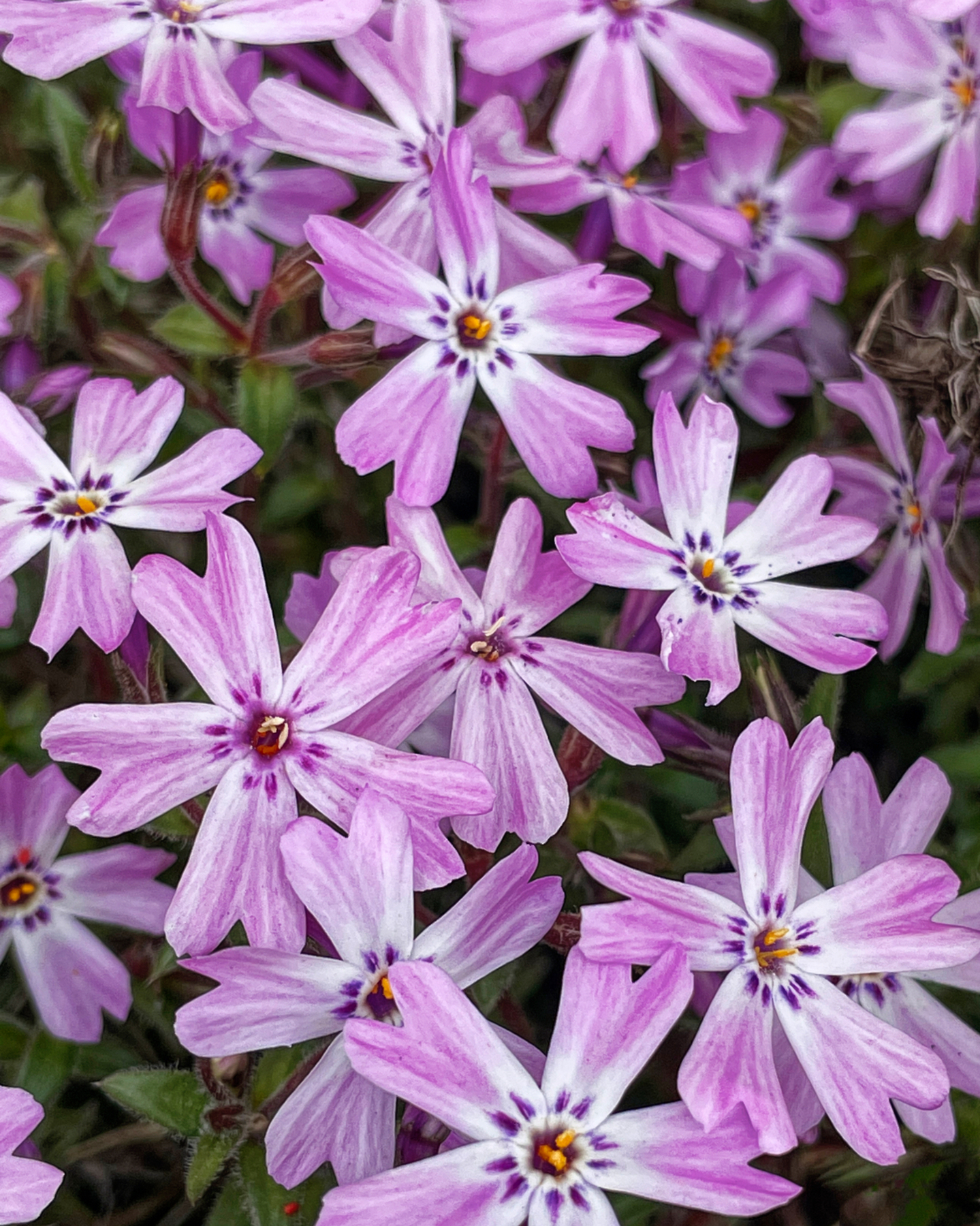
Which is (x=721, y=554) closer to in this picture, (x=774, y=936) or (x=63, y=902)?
(x=774, y=936)

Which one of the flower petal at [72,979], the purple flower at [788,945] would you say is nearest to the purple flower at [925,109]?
the purple flower at [788,945]

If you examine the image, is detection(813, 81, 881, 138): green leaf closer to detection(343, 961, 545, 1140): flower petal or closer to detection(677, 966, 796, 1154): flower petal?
detection(677, 966, 796, 1154): flower petal

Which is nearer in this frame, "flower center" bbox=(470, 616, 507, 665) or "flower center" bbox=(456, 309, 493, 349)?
"flower center" bbox=(470, 616, 507, 665)

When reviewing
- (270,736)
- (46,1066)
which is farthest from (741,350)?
(46,1066)

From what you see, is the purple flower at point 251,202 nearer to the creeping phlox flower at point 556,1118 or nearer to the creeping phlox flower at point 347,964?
the creeping phlox flower at point 347,964

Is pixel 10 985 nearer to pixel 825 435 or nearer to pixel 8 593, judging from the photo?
pixel 8 593

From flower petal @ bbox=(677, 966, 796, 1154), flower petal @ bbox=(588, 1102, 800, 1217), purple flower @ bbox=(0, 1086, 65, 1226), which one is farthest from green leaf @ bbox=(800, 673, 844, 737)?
purple flower @ bbox=(0, 1086, 65, 1226)
